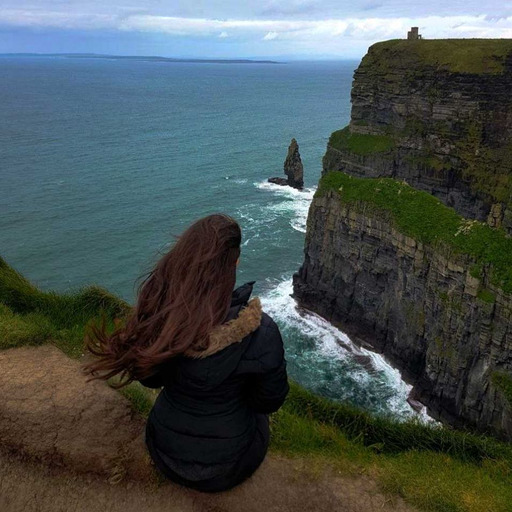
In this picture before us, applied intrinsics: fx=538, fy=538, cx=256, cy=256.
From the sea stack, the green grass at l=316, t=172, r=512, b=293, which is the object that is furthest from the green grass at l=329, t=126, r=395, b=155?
the sea stack

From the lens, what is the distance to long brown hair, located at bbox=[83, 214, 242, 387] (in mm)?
5348

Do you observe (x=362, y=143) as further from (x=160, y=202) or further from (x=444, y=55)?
(x=160, y=202)

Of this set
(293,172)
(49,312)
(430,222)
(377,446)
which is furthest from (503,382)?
(293,172)

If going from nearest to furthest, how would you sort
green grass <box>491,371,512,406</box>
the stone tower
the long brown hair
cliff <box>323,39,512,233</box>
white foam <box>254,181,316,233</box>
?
the long brown hair, green grass <box>491,371,512,406</box>, cliff <box>323,39,512,233</box>, the stone tower, white foam <box>254,181,316,233</box>

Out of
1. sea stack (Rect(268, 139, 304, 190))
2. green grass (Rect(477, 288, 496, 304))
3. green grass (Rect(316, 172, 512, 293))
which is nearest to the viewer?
green grass (Rect(477, 288, 496, 304))

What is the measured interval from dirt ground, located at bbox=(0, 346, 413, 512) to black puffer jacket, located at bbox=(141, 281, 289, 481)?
2.65 ft

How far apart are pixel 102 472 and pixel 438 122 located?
5037 cm

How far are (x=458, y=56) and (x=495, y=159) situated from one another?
38.6ft

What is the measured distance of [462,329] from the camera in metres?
28.0

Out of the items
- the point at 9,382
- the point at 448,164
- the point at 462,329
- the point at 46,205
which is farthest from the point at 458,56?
the point at 9,382

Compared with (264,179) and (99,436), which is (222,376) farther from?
(264,179)

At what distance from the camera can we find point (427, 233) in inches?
1230

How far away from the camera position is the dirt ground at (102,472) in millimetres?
6836

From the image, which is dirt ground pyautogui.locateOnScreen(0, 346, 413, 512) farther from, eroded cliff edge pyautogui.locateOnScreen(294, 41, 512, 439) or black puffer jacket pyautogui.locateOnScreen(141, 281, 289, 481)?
eroded cliff edge pyautogui.locateOnScreen(294, 41, 512, 439)
